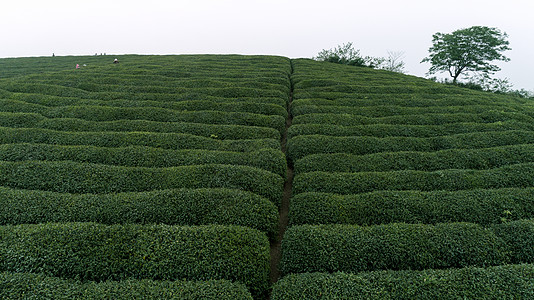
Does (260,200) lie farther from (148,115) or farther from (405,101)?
(405,101)

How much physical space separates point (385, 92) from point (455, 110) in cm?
442

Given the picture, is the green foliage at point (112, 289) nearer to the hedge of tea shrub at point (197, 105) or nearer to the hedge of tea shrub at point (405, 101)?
the hedge of tea shrub at point (197, 105)

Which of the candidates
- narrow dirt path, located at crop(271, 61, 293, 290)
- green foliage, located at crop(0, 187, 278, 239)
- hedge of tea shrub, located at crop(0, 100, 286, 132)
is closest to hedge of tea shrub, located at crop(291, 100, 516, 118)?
hedge of tea shrub, located at crop(0, 100, 286, 132)

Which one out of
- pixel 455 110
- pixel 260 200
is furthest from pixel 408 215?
pixel 455 110

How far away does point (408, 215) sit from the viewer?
6.88 metres

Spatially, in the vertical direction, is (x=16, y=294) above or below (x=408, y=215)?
below

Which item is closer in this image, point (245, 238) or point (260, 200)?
point (245, 238)

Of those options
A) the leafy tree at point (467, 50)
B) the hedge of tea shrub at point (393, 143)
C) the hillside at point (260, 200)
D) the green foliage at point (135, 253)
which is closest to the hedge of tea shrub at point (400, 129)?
the hillside at point (260, 200)

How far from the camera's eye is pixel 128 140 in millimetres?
10211

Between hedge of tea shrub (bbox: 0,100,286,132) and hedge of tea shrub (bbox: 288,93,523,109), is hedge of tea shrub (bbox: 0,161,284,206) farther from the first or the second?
hedge of tea shrub (bbox: 288,93,523,109)

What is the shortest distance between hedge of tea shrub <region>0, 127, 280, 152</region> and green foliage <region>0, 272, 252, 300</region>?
5.67 m

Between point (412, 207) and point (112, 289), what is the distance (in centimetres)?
768

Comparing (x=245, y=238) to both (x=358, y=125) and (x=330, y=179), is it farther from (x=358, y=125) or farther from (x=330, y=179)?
(x=358, y=125)

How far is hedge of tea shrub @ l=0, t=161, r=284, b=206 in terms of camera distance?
7.74m
